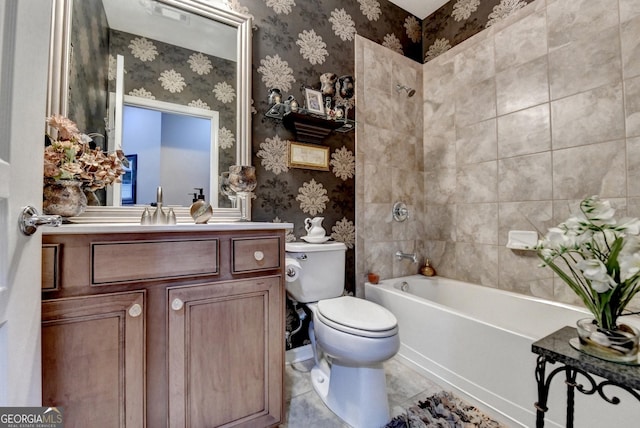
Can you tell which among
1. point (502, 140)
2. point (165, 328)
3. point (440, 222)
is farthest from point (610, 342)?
point (440, 222)

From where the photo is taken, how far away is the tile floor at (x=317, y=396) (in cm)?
127

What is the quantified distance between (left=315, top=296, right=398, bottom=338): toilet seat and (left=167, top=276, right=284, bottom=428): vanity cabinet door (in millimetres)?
269

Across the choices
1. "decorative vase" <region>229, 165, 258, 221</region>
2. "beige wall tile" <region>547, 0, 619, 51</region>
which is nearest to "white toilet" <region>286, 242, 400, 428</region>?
"decorative vase" <region>229, 165, 258, 221</region>

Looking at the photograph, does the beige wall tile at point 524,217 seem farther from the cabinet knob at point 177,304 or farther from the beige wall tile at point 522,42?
the cabinet knob at point 177,304

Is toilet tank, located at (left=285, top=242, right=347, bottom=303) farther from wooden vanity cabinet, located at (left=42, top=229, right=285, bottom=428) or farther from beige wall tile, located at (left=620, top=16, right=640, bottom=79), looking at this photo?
beige wall tile, located at (left=620, top=16, right=640, bottom=79)

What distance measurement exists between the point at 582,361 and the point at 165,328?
118 centimetres

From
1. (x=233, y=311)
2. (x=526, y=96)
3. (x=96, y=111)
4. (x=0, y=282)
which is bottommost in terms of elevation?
(x=233, y=311)

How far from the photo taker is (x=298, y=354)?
1796mm

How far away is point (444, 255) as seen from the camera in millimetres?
2260

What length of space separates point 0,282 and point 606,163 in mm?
→ 2385

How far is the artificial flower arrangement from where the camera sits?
921 millimetres

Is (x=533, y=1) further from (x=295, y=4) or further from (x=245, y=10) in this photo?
(x=245, y=10)

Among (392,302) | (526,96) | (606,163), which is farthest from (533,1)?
(392,302)

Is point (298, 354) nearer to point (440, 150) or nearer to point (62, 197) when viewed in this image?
point (62, 197)
